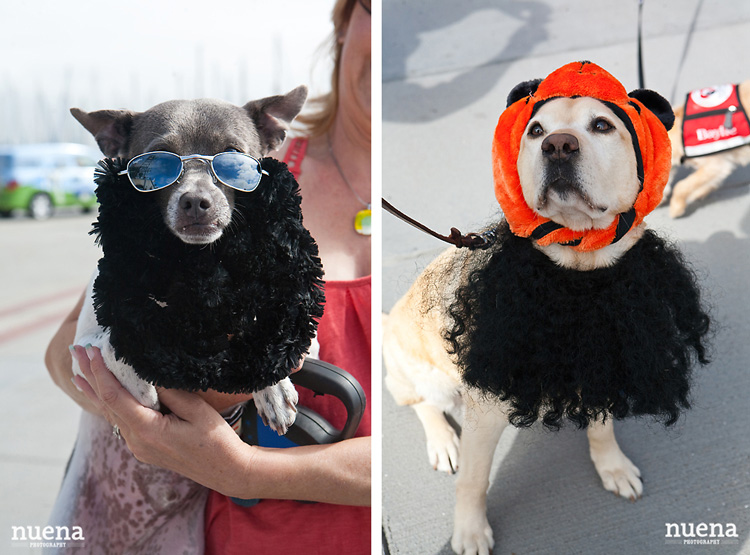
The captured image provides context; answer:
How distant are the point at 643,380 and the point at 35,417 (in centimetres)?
205

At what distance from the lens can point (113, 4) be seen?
51.0 inches

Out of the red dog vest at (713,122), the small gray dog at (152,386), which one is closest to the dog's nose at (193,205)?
the small gray dog at (152,386)

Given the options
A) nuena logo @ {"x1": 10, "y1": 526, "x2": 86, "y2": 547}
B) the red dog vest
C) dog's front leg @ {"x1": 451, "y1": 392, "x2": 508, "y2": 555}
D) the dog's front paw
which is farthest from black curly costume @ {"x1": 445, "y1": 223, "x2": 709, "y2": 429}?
the red dog vest

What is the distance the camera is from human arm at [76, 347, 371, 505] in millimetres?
1206

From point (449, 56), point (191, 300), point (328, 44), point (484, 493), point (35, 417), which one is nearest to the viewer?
point (191, 300)

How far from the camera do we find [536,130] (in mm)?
1311

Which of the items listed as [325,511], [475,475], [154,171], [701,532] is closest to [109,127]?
[154,171]

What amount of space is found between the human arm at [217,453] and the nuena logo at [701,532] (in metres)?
1.15

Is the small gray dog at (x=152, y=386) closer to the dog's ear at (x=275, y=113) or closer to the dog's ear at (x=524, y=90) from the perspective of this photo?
the dog's ear at (x=275, y=113)

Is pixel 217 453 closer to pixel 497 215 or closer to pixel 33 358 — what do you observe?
pixel 497 215

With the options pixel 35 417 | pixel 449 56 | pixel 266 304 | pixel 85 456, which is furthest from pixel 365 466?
pixel 449 56

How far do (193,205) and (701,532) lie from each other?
185 centimetres

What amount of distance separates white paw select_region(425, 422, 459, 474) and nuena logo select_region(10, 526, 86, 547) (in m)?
1.21

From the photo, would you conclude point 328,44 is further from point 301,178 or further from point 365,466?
point 365,466
